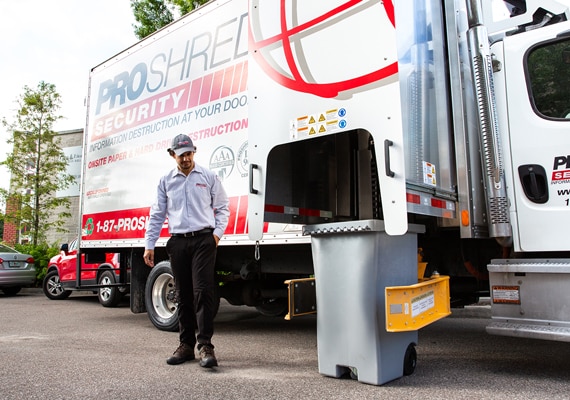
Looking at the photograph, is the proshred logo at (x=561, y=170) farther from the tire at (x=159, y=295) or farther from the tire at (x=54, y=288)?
the tire at (x=54, y=288)

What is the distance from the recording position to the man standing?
4.14 meters

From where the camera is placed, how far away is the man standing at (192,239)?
4.14m

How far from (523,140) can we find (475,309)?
16.1 feet

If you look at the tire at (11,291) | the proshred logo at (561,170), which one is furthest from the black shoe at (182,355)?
the tire at (11,291)

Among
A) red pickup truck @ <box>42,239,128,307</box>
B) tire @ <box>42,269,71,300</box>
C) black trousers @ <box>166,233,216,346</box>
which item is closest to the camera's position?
black trousers @ <box>166,233,216,346</box>

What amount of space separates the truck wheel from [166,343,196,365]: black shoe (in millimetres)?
1824

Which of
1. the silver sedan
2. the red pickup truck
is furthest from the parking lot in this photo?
the silver sedan

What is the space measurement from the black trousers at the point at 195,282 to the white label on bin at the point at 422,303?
1.66m

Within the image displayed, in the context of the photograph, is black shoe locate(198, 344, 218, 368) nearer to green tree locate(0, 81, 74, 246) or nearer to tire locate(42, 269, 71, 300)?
tire locate(42, 269, 71, 300)

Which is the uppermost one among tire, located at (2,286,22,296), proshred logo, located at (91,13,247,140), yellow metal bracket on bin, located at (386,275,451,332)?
proshred logo, located at (91,13,247,140)

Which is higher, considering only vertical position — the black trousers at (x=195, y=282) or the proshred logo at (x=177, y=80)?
the proshred logo at (x=177, y=80)

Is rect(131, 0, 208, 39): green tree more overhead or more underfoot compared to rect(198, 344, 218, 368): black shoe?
more overhead

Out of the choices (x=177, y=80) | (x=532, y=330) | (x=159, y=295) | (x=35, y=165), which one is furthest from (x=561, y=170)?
(x=35, y=165)

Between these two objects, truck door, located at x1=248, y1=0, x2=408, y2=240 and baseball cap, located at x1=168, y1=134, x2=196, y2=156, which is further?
baseball cap, located at x1=168, y1=134, x2=196, y2=156
